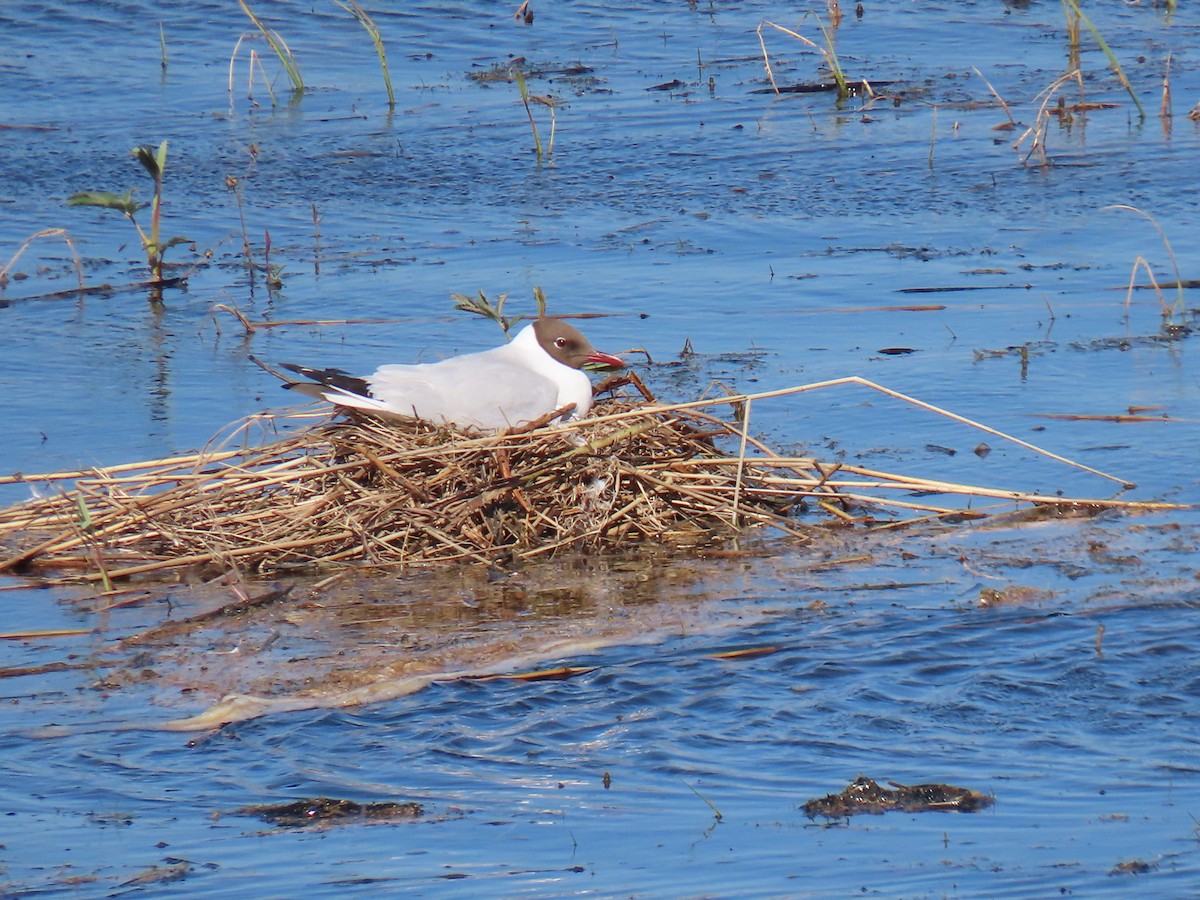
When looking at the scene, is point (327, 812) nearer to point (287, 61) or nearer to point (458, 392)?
point (458, 392)

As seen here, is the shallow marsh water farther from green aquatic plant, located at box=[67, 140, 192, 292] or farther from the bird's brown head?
the bird's brown head

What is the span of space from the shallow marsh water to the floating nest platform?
215 mm

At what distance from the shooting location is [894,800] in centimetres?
368

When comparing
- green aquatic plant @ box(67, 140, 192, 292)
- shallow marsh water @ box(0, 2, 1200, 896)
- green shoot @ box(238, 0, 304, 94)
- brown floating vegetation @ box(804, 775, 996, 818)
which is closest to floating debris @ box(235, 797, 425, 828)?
shallow marsh water @ box(0, 2, 1200, 896)

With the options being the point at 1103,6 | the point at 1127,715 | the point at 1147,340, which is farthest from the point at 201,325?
the point at 1103,6

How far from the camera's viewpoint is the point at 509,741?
4.07m

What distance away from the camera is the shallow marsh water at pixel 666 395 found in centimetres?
362

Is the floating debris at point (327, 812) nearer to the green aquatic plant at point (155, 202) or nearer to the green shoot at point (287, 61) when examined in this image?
the green aquatic plant at point (155, 202)

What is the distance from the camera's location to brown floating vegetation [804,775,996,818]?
364 centimetres

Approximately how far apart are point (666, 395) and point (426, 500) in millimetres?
1624

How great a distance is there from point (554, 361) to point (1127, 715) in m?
2.63

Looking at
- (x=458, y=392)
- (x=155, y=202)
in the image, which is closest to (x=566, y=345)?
(x=458, y=392)

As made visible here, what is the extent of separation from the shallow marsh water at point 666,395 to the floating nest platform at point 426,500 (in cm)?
21

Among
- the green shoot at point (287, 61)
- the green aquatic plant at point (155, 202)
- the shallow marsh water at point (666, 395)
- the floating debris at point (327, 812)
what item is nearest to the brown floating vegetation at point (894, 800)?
the shallow marsh water at point (666, 395)
